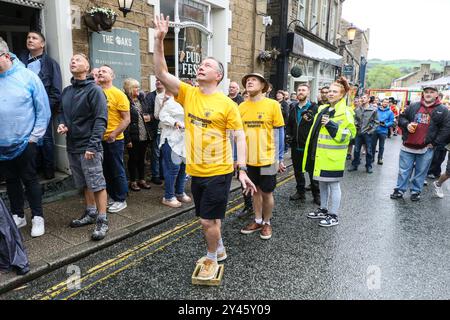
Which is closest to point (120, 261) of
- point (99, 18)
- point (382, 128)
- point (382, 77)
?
point (99, 18)

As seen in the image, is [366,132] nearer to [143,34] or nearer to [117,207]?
[143,34]

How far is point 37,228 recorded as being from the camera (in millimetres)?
3863

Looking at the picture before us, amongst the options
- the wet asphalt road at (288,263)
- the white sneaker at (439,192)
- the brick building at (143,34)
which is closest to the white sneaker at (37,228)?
the wet asphalt road at (288,263)

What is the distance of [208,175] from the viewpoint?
306cm

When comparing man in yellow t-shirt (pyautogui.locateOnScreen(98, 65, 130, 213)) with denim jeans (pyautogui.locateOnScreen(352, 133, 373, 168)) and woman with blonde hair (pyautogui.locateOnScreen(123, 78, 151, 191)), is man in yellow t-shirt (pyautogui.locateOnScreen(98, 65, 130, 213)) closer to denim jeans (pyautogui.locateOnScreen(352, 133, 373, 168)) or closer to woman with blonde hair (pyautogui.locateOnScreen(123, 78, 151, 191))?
woman with blonde hair (pyautogui.locateOnScreen(123, 78, 151, 191))

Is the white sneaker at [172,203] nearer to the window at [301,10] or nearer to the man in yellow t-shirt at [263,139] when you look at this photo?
the man in yellow t-shirt at [263,139]

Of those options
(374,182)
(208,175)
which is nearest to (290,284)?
(208,175)

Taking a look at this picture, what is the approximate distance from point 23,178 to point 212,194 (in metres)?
2.34

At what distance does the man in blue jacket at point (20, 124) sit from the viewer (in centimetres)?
346

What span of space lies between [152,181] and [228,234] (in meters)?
2.68

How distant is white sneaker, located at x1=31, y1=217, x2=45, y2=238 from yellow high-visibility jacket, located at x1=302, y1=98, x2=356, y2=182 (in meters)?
3.60

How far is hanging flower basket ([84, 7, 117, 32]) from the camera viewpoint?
510 centimetres

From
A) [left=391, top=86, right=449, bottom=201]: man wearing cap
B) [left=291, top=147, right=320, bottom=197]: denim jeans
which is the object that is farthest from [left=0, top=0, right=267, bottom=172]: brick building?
[left=391, top=86, right=449, bottom=201]: man wearing cap

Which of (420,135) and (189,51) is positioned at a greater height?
(189,51)
